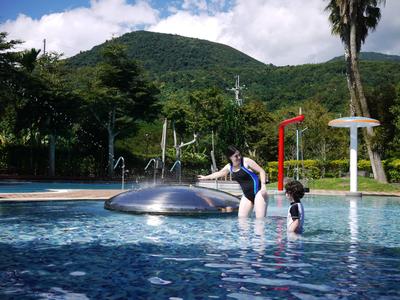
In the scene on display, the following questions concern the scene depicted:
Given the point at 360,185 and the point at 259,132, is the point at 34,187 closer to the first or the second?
the point at 360,185

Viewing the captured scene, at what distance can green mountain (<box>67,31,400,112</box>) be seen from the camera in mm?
68375

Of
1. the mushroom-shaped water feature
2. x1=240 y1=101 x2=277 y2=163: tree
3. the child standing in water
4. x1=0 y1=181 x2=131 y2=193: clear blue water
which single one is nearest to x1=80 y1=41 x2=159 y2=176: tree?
x1=0 y1=181 x2=131 y2=193: clear blue water

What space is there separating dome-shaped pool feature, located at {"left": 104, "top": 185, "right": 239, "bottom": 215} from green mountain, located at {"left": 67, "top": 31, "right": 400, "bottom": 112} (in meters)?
32.3

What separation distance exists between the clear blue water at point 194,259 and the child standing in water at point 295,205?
25 cm

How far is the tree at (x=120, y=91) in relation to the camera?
119 feet

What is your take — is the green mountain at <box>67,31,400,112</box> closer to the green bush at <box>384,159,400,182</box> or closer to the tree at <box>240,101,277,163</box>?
the tree at <box>240,101,277,163</box>

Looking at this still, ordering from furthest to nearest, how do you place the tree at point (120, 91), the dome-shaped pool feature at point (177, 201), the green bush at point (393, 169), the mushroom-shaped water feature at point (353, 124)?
the tree at point (120, 91) → the green bush at point (393, 169) → the mushroom-shaped water feature at point (353, 124) → the dome-shaped pool feature at point (177, 201)

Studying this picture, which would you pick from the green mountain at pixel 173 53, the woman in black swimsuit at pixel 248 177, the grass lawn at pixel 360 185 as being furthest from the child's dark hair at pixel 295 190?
→ the green mountain at pixel 173 53

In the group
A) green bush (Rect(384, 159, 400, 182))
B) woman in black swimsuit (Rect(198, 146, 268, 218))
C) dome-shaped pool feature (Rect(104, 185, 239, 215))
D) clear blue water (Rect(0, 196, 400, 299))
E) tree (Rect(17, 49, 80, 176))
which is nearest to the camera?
→ clear blue water (Rect(0, 196, 400, 299))

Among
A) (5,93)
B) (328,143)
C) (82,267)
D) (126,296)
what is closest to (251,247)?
(82,267)

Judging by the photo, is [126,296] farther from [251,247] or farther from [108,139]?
[108,139]

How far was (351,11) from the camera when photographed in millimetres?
27938

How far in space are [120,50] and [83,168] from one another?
10.1 metres

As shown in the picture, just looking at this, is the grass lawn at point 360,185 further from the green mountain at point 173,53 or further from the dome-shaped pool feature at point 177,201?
the green mountain at point 173,53
